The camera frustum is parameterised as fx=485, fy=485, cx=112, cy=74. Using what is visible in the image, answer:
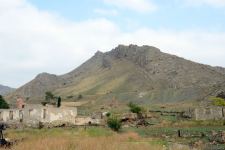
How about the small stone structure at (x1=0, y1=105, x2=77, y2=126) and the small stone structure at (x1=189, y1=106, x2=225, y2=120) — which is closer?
the small stone structure at (x1=0, y1=105, x2=77, y2=126)

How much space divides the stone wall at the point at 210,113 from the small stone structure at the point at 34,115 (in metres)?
18.7

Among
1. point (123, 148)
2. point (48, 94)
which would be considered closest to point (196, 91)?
point (48, 94)

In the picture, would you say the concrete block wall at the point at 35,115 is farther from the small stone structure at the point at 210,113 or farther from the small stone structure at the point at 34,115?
the small stone structure at the point at 210,113

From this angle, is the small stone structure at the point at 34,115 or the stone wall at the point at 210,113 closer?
the small stone structure at the point at 34,115

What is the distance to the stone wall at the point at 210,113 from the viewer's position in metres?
65.9

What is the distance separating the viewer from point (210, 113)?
66.3 meters

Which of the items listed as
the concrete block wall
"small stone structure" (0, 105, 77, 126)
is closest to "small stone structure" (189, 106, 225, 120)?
"small stone structure" (0, 105, 77, 126)

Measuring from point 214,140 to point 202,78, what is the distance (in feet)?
519

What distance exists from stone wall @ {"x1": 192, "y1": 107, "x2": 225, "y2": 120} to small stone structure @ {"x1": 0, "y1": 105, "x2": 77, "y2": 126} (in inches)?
734

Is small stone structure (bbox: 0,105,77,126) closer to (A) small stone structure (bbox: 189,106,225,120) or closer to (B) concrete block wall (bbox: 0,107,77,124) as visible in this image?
(B) concrete block wall (bbox: 0,107,77,124)

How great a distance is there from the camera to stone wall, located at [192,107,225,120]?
6594 centimetres

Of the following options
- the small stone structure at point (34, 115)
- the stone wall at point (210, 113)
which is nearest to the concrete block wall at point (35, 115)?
the small stone structure at point (34, 115)

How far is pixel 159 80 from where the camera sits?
196625 millimetres

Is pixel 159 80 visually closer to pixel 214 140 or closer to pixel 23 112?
pixel 23 112
